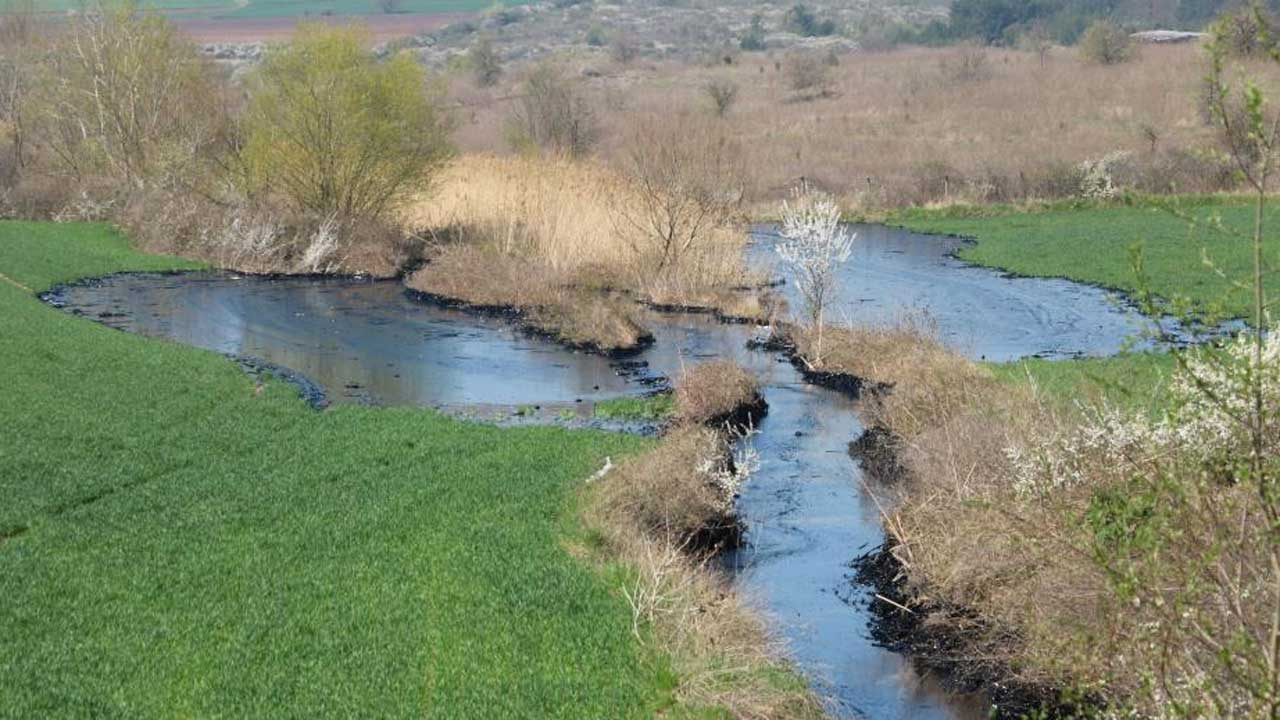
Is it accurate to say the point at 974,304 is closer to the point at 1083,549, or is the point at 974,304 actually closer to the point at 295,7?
the point at 1083,549

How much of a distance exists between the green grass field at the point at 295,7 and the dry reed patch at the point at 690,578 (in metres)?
92.5

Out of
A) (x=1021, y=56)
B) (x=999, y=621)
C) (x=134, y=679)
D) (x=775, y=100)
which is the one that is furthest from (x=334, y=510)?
(x=1021, y=56)

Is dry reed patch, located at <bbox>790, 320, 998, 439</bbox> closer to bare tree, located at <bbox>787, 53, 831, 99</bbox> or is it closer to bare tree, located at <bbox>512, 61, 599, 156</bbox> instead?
bare tree, located at <bbox>512, 61, 599, 156</bbox>

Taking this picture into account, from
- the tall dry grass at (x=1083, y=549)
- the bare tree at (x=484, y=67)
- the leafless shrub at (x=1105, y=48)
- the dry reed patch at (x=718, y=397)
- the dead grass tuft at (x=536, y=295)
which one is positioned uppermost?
the tall dry grass at (x=1083, y=549)

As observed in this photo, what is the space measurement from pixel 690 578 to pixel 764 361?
38.9ft

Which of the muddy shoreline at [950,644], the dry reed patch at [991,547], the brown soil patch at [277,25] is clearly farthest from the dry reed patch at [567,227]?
the brown soil patch at [277,25]

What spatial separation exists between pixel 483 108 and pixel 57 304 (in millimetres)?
45503

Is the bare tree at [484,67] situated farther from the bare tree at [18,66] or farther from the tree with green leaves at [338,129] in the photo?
the tree with green leaves at [338,129]

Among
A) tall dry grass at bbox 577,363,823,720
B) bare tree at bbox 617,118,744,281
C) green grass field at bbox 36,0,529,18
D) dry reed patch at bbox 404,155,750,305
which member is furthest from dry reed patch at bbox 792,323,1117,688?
green grass field at bbox 36,0,529,18

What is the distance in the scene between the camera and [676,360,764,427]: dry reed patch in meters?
19.1

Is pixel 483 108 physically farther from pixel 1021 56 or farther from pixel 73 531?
pixel 73 531

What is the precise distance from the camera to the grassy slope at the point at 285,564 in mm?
9562

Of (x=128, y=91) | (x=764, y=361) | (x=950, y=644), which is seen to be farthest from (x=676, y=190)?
(x=128, y=91)

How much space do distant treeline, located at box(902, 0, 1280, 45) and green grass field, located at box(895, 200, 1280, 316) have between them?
61.4 metres
